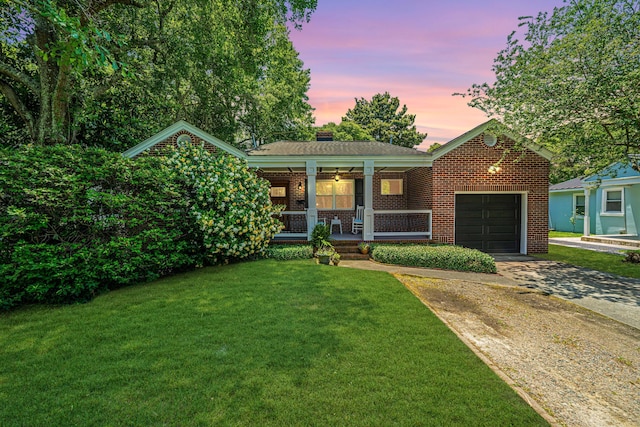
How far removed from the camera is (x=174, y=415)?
2488 mm

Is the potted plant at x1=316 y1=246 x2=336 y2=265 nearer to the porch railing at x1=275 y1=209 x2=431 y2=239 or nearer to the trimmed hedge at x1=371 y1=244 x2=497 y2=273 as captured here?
the trimmed hedge at x1=371 y1=244 x2=497 y2=273

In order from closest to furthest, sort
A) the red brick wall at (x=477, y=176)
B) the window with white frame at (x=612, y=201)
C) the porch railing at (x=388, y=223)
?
the red brick wall at (x=477, y=176) → the porch railing at (x=388, y=223) → the window with white frame at (x=612, y=201)

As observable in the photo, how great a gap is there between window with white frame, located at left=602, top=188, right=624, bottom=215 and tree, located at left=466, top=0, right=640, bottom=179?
27.7 feet

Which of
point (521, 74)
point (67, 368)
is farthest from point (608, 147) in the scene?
point (67, 368)

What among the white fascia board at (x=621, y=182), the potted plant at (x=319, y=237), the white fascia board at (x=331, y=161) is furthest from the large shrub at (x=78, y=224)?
the white fascia board at (x=621, y=182)

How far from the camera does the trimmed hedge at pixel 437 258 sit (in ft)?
26.7

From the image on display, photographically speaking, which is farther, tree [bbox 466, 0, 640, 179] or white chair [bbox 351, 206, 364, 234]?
white chair [bbox 351, 206, 364, 234]

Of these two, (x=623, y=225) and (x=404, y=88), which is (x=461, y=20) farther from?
(x=623, y=225)

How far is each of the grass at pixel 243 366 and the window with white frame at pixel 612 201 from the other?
16606mm

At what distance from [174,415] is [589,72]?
11398 mm

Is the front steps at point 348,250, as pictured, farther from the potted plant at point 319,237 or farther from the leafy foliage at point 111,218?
the leafy foliage at point 111,218

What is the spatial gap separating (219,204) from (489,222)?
9.89 metres

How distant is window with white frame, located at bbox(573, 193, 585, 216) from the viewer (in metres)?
17.2

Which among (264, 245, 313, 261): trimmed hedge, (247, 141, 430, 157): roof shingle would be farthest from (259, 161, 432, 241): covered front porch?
(264, 245, 313, 261): trimmed hedge
